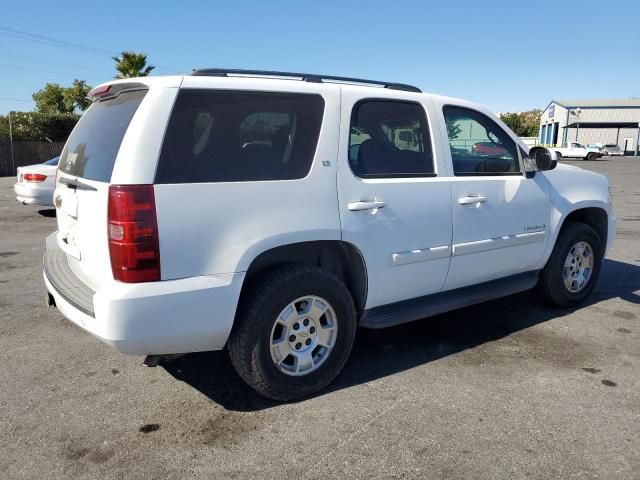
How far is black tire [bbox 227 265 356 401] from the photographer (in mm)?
3039

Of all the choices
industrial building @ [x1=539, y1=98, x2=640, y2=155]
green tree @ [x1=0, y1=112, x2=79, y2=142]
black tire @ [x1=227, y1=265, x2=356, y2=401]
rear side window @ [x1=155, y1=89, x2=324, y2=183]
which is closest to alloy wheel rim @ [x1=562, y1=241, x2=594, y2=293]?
black tire @ [x1=227, y1=265, x2=356, y2=401]

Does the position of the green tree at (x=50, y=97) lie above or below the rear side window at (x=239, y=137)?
above

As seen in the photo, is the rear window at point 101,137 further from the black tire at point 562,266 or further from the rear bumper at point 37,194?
the rear bumper at point 37,194

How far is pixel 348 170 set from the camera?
3.33 metres

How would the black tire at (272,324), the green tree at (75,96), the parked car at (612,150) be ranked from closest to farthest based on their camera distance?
1. the black tire at (272,324)
2. the green tree at (75,96)
3. the parked car at (612,150)

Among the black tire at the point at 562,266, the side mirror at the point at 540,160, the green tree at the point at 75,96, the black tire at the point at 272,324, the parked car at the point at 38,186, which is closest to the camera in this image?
the black tire at the point at 272,324

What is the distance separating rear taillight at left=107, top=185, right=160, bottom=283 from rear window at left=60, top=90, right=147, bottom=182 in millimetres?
228

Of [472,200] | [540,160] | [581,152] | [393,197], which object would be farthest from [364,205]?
[581,152]

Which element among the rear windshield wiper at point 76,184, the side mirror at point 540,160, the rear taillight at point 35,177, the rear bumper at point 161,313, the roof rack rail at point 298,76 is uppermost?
the roof rack rail at point 298,76

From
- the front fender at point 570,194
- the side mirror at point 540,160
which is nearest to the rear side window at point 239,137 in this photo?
the side mirror at point 540,160

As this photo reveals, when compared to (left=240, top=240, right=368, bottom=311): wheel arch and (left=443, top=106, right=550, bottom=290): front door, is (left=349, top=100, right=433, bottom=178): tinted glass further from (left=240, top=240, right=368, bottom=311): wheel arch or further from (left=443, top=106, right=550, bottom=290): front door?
(left=240, top=240, right=368, bottom=311): wheel arch

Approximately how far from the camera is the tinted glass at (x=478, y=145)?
13.2 ft

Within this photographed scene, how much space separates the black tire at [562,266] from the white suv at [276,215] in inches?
26.2

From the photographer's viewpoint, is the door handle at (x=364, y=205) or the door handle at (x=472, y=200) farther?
the door handle at (x=472, y=200)
